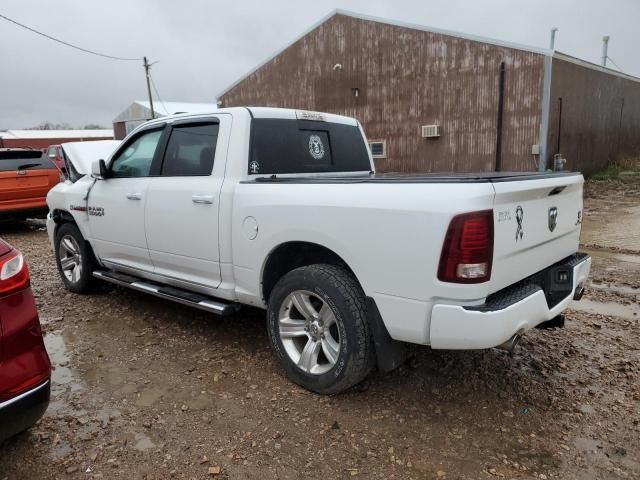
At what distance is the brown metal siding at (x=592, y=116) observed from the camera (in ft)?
49.3

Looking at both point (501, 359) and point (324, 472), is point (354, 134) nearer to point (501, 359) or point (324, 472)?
point (501, 359)

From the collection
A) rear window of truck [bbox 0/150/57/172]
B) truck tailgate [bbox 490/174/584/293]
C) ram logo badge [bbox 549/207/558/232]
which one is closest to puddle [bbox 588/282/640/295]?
truck tailgate [bbox 490/174/584/293]

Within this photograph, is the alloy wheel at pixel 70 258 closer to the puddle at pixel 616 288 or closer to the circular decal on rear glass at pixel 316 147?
the circular decal on rear glass at pixel 316 147

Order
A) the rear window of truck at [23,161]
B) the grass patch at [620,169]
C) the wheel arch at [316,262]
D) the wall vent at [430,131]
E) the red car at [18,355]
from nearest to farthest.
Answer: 1. the red car at [18,355]
2. the wheel arch at [316,262]
3. the rear window of truck at [23,161]
4. the wall vent at [430,131]
5. the grass patch at [620,169]

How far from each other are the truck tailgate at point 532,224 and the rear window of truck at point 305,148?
185cm

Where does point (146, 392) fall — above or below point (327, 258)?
below

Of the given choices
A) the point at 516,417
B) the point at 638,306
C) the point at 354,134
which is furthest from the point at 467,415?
the point at 638,306

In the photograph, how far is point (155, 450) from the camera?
2.77 m

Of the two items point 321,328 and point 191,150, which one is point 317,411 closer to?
point 321,328

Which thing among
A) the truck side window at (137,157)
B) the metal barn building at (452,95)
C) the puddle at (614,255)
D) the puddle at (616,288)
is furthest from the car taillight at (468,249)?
the metal barn building at (452,95)

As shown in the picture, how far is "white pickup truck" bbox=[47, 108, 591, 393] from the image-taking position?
8.50 ft

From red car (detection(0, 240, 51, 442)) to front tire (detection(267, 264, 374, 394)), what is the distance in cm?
144

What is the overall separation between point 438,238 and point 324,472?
4.39 feet

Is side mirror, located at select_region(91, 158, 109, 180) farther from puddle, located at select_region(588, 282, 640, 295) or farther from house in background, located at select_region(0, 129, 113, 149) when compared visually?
house in background, located at select_region(0, 129, 113, 149)
